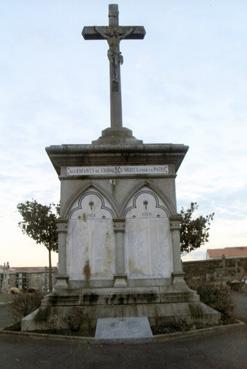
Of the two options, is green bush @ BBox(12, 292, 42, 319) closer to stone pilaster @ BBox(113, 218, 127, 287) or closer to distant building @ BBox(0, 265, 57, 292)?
stone pilaster @ BBox(113, 218, 127, 287)

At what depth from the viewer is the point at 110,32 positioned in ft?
38.1

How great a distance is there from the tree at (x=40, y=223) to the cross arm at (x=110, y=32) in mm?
14396

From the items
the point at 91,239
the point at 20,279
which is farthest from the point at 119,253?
the point at 20,279

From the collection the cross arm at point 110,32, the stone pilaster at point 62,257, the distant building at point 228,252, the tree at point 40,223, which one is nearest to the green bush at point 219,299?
the stone pilaster at point 62,257

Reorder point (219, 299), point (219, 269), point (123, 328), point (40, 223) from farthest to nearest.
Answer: point (219, 269) → point (40, 223) → point (219, 299) → point (123, 328)

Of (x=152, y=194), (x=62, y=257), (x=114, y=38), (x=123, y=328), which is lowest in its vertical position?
(x=123, y=328)

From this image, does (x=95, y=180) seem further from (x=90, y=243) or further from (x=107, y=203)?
(x=90, y=243)

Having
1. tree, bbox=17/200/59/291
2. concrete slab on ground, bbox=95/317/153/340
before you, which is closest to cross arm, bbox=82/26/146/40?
concrete slab on ground, bbox=95/317/153/340

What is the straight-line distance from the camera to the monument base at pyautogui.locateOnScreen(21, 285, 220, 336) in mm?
8523

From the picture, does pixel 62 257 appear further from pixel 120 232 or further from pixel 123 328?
pixel 123 328

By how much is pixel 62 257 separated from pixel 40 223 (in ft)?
52.0

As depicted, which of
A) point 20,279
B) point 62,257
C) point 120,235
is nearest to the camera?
point 62,257

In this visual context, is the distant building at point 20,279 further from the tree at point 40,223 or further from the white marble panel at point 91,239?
the white marble panel at point 91,239

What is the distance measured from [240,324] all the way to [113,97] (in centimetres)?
591
